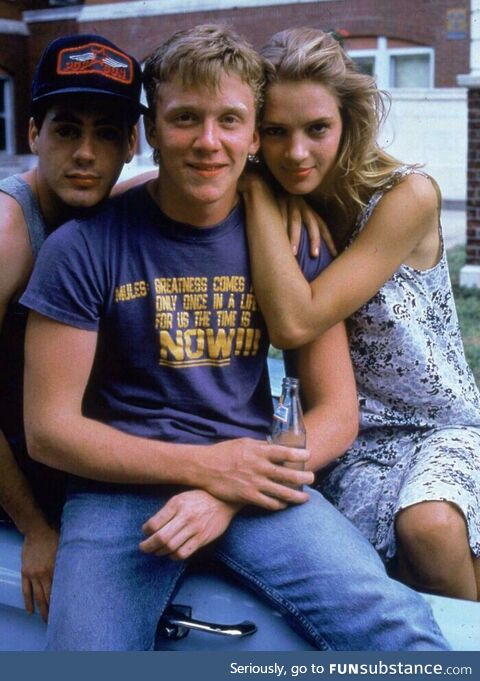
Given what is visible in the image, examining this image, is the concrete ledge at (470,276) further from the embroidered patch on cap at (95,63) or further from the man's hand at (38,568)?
the man's hand at (38,568)

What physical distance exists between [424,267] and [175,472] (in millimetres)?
810

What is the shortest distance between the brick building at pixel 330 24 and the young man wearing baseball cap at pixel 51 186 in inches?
465

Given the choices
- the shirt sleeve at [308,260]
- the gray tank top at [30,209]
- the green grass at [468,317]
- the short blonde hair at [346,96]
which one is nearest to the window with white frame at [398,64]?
the green grass at [468,317]

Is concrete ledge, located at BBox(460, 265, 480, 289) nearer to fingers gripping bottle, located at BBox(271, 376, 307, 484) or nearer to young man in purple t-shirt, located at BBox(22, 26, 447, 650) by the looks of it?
young man in purple t-shirt, located at BBox(22, 26, 447, 650)

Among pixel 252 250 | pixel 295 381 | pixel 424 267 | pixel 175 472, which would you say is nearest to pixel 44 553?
pixel 175 472

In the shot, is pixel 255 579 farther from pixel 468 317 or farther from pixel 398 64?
pixel 398 64

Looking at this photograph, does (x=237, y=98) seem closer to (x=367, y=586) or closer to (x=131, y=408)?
(x=131, y=408)

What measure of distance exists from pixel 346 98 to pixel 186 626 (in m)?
1.17

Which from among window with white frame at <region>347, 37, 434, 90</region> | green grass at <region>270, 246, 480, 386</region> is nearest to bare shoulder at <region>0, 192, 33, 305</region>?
green grass at <region>270, 246, 480, 386</region>

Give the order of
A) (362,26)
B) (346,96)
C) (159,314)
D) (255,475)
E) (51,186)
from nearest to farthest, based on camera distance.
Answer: (255,475) → (159,314) → (51,186) → (346,96) → (362,26)

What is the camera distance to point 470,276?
7070 millimetres

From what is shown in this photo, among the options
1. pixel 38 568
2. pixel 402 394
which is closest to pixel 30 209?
pixel 38 568

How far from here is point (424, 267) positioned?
82.9 inches

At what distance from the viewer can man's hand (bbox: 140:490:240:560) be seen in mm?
1594
